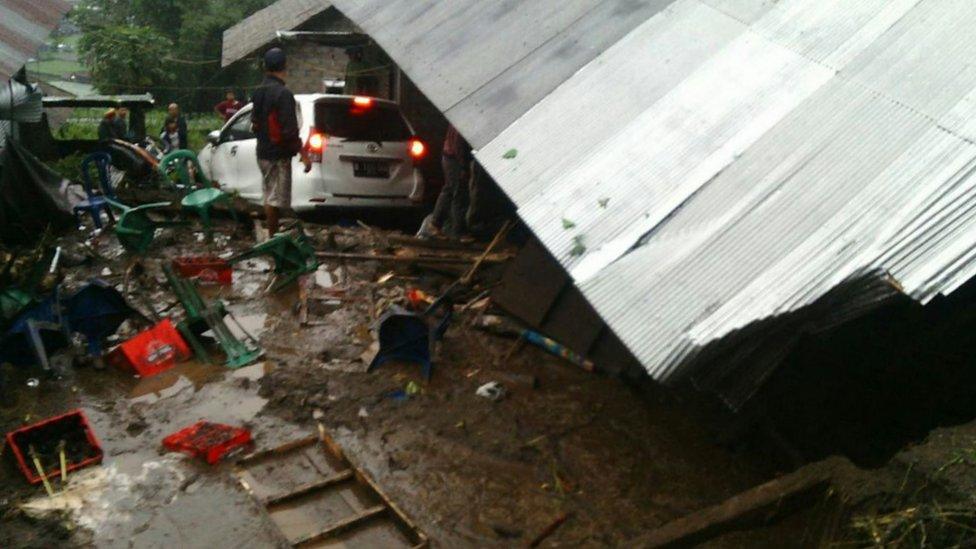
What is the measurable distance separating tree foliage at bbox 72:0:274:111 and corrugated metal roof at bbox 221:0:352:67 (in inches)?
60.2

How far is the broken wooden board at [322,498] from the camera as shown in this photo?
5598 mm

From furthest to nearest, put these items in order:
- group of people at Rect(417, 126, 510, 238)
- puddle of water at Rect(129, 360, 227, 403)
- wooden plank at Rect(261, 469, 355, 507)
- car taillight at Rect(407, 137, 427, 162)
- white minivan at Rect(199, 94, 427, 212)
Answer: car taillight at Rect(407, 137, 427, 162), white minivan at Rect(199, 94, 427, 212), group of people at Rect(417, 126, 510, 238), puddle of water at Rect(129, 360, 227, 403), wooden plank at Rect(261, 469, 355, 507)

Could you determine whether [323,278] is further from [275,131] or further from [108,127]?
[108,127]

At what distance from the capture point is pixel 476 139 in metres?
6.87

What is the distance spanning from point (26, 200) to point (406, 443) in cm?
623

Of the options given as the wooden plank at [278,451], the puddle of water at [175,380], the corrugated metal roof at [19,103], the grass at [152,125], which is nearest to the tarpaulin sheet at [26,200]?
the corrugated metal roof at [19,103]

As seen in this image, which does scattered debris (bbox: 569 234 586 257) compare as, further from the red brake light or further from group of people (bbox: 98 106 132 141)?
group of people (bbox: 98 106 132 141)

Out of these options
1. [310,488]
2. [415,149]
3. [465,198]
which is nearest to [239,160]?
[415,149]

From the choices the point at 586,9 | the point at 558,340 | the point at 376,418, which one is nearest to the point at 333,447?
the point at 376,418

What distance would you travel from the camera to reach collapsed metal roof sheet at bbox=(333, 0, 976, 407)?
3973mm

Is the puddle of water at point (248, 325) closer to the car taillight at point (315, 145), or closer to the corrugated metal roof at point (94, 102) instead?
the car taillight at point (315, 145)

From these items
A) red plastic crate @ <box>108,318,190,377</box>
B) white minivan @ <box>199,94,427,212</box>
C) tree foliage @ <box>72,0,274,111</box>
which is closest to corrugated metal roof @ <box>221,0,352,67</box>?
tree foliage @ <box>72,0,274,111</box>

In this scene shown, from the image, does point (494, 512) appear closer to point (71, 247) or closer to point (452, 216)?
point (452, 216)

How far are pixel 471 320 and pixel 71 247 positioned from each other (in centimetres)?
490
